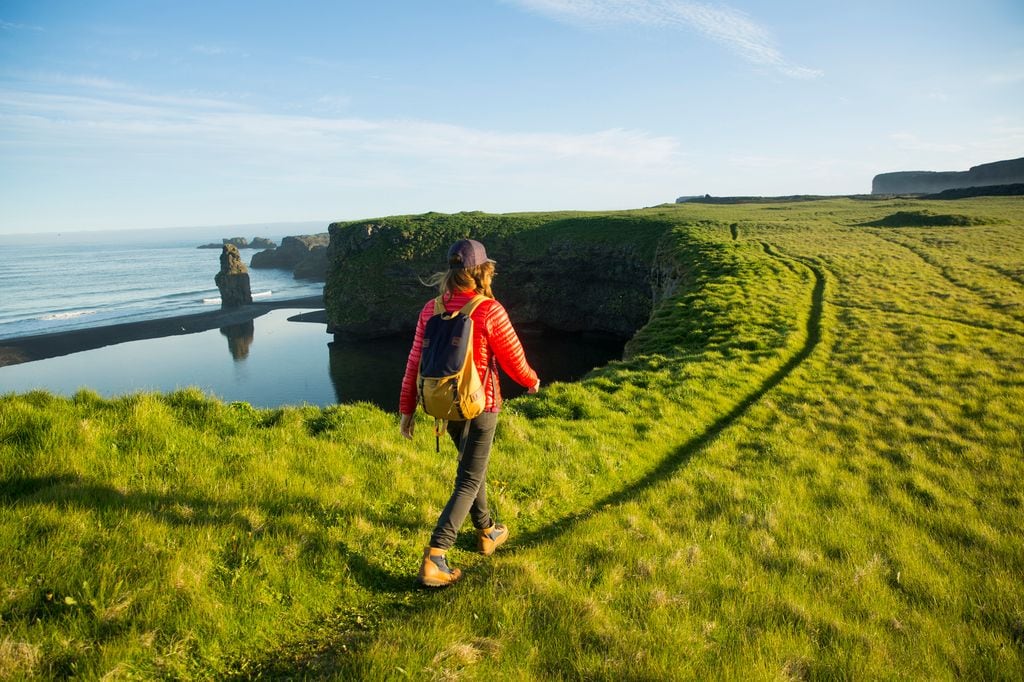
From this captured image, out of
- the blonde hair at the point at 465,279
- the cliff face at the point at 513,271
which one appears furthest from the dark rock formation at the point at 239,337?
the blonde hair at the point at 465,279

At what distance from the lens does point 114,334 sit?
65.6m

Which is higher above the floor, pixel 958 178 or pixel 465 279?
pixel 958 178

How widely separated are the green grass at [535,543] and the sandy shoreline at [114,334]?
2713 inches

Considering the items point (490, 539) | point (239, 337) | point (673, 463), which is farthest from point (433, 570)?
point (239, 337)

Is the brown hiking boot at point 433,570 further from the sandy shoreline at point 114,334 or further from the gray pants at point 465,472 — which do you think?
the sandy shoreline at point 114,334

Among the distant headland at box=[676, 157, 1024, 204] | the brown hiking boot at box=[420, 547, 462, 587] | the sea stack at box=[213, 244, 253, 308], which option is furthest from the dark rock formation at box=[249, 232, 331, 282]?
the brown hiking boot at box=[420, 547, 462, 587]

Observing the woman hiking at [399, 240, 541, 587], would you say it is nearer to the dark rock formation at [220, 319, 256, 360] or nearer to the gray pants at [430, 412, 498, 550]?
the gray pants at [430, 412, 498, 550]

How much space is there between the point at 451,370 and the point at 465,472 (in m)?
1.31

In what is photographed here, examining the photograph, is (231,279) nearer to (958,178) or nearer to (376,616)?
(376,616)

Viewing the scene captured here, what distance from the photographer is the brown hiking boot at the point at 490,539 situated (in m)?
6.29

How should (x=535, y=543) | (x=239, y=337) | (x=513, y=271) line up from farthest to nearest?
(x=513, y=271) → (x=239, y=337) → (x=535, y=543)

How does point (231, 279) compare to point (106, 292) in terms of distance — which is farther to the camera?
point (106, 292)

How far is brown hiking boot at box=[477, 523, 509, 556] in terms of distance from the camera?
629 cm

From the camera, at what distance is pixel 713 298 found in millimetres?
25828
